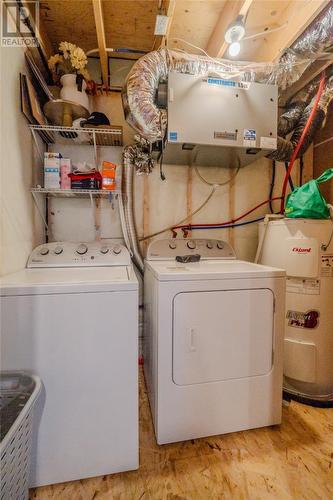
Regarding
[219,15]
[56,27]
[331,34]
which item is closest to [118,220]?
[56,27]

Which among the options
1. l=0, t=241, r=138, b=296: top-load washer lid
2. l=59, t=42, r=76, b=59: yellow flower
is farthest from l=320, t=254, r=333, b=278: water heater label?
l=59, t=42, r=76, b=59: yellow flower

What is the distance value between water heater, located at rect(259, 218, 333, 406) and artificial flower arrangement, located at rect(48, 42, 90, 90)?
6.01 feet

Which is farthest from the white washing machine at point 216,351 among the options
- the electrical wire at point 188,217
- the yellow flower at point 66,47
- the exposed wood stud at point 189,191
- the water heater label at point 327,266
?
the yellow flower at point 66,47

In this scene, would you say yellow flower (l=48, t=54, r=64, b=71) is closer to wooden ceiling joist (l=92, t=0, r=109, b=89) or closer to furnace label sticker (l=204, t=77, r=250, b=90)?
wooden ceiling joist (l=92, t=0, r=109, b=89)

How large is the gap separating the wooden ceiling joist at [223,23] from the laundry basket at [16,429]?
2195 mm

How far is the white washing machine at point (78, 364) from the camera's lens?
40.4 inches

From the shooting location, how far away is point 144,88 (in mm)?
1574

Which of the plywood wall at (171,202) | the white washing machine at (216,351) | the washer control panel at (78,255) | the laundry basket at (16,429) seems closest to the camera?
the laundry basket at (16,429)

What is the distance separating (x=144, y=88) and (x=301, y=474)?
2.30m

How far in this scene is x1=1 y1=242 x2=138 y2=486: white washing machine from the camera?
1.03m

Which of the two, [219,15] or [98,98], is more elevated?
[219,15]

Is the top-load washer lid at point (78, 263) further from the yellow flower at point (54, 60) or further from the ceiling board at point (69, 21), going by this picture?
the ceiling board at point (69, 21)

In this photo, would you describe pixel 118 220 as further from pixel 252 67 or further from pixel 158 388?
pixel 252 67


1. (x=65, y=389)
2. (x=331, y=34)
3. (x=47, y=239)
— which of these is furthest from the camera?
(x=47, y=239)
